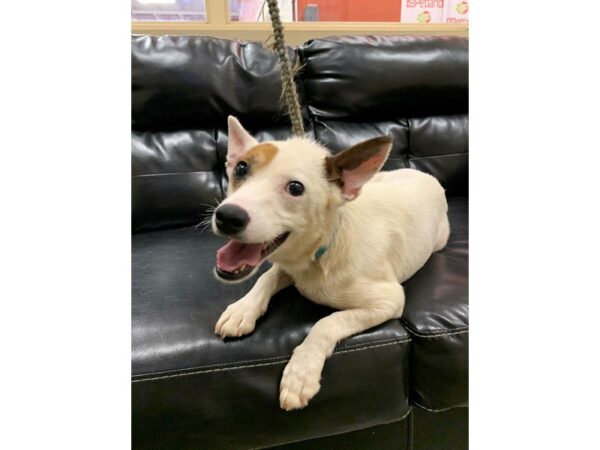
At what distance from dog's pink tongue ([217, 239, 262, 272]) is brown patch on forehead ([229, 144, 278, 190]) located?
0.52 feet

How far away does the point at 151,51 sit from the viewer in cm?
181

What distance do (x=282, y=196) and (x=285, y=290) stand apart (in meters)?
0.40

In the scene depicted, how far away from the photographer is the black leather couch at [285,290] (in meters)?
0.96

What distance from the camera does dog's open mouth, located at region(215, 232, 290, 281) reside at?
3.02ft

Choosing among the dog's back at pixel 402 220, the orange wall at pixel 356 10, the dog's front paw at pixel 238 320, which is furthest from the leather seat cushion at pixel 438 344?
the orange wall at pixel 356 10

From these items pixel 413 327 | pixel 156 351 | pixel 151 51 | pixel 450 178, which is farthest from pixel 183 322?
pixel 450 178

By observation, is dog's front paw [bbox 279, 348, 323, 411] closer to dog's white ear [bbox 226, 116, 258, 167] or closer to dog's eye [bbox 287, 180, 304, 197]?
dog's eye [bbox 287, 180, 304, 197]

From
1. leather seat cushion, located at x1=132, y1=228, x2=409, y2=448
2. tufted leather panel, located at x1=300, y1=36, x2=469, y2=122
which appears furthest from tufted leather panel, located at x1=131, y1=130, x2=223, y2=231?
leather seat cushion, located at x1=132, y1=228, x2=409, y2=448

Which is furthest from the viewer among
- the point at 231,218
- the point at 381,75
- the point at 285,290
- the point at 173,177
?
the point at 381,75

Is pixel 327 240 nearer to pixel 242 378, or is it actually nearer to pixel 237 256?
pixel 237 256

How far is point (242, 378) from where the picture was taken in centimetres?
95

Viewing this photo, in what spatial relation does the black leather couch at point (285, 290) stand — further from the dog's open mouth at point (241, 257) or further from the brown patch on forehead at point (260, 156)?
the brown patch on forehead at point (260, 156)

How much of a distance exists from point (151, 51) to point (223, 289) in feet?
3.88

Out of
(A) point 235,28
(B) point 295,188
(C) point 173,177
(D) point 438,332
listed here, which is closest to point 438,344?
(D) point 438,332
